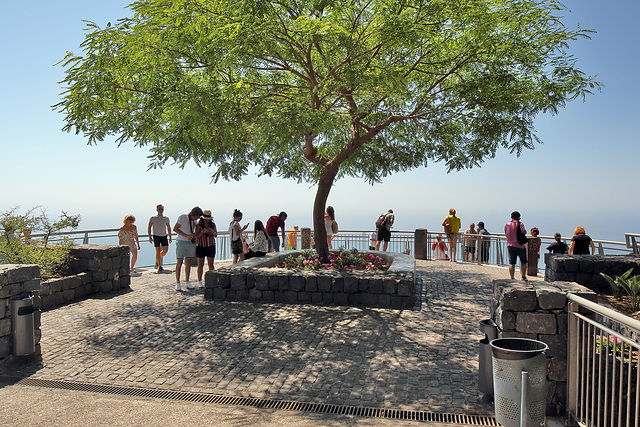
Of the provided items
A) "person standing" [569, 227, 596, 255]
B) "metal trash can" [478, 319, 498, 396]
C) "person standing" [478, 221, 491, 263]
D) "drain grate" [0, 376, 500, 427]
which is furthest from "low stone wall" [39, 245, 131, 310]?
"person standing" [569, 227, 596, 255]

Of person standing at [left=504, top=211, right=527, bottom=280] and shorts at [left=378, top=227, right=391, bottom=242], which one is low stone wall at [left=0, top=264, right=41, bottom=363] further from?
shorts at [left=378, top=227, right=391, bottom=242]

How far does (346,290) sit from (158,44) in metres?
5.95

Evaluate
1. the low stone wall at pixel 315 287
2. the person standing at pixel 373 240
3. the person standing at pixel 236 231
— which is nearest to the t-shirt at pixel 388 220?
the person standing at pixel 373 240

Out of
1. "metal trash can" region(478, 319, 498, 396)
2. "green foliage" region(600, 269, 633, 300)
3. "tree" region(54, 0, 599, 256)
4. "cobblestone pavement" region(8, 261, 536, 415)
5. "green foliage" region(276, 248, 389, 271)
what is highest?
"tree" region(54, 0, 599, 256)

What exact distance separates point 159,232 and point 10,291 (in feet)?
24.9

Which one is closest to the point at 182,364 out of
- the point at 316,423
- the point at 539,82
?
the point at 316,423

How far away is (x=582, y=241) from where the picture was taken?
12.6 metres

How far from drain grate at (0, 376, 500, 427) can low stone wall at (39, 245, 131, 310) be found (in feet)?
13.7

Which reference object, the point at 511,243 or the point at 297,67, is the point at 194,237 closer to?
the point at 297,67

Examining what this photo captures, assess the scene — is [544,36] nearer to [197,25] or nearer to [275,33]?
[275,33]

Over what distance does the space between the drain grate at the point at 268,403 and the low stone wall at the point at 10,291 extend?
49 cm

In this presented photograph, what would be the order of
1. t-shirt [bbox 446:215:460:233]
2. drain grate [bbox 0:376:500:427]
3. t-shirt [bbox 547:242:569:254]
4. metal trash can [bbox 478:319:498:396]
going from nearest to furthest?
drain grate [bbox 0:376:500:427] < metal trash can [bbox 478:319:498:396] < t-shirt [bbox 547:242:569:254] < t-shirt [bbox 446:215:460:233]

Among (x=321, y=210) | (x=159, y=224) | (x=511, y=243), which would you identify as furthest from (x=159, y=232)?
(x=511, y=243)

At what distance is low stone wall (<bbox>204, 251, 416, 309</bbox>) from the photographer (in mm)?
8953
